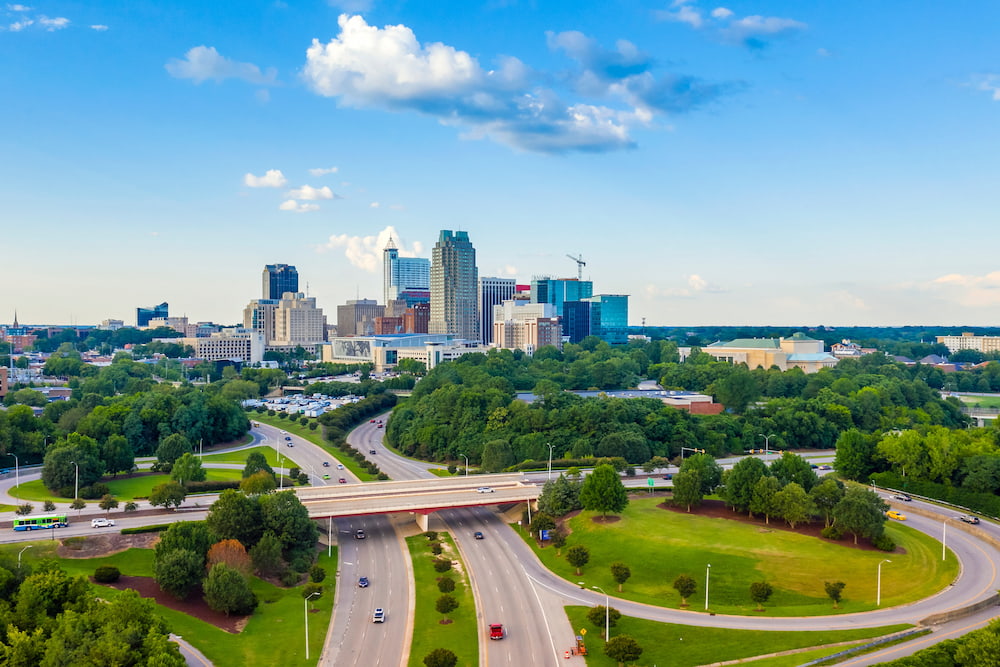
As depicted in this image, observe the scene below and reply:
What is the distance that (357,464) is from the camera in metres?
99.7

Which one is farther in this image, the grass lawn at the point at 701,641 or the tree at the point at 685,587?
the tree at the point at 685,587

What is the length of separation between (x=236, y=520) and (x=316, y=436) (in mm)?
61452

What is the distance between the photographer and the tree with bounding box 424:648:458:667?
→ 4256 cm

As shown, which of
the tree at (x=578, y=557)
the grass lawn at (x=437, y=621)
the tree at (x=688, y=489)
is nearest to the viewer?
the grass lawn at (x=437, y=621)

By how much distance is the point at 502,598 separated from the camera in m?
54.6

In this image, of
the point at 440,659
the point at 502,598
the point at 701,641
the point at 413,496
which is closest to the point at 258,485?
the point at 413,496

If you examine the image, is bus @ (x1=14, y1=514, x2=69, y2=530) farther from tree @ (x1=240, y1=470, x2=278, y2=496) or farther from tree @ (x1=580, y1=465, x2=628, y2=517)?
tree @ (x1=580, y1=465, x2=628, y2=517)

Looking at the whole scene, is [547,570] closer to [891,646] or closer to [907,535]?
[891,646]

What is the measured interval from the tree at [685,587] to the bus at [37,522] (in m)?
48.5

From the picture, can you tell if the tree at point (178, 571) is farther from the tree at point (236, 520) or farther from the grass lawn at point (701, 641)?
the grass lawn at point (701, 641)

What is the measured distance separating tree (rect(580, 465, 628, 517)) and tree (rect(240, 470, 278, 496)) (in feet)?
94.6

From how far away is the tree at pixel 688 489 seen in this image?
69.4m

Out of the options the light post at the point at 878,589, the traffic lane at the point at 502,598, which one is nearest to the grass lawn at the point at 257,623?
the traffic lane at the point at 502,598

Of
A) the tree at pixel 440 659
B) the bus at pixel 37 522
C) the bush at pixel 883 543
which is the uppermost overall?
the bus at pixel 37 522
